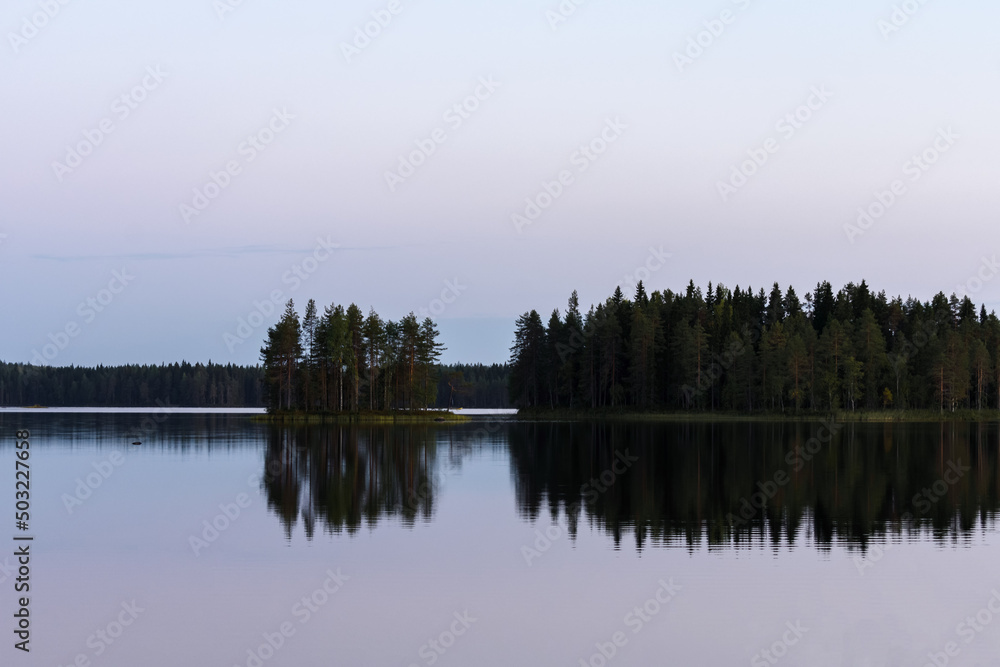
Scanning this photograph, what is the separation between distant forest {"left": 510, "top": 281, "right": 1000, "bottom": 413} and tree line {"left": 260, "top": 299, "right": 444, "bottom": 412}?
27765 mm

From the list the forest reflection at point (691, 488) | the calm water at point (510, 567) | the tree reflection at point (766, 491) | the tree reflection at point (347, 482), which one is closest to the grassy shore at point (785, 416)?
the forest reflection at point (691, 488)

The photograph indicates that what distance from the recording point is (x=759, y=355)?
14950cm

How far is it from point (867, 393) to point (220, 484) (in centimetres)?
12318

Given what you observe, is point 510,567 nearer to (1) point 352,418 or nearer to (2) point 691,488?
(2) point 691,488

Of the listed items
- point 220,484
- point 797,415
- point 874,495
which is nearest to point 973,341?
point 797,415

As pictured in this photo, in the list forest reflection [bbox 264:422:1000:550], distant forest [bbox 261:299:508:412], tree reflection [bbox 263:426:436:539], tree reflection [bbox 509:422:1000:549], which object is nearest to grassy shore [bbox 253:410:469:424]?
distant forest [bbox 261:299:508:412]

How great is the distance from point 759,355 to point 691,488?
106982 millimetres

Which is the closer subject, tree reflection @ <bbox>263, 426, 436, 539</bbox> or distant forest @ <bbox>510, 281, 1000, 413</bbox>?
tree reflection @ <bbox>263, 426, 436, 539</bbox>

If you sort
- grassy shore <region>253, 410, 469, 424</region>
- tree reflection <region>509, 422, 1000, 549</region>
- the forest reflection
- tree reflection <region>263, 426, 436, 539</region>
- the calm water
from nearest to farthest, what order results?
1. the calm water
2. tree reflection <region>509, 422, 1000, 549</region>
3. the forest reflection
4. tree reflection <region>263, 426, 436, 539</region>
5. grassy shore <region>253, 410, 469, 424</region>

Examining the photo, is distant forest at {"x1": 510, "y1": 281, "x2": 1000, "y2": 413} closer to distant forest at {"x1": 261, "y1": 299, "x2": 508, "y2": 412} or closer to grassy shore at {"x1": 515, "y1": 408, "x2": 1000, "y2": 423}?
grassy shore at {"x1": 515, "y1": 408, "x2": 1000, "y2": 423}

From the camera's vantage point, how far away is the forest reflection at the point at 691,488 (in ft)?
113

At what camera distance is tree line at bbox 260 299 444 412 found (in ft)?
461

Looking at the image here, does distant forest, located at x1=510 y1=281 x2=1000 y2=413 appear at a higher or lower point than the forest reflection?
higher

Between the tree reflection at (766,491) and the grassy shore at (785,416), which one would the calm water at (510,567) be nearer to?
the tree reflection at (766,491)
